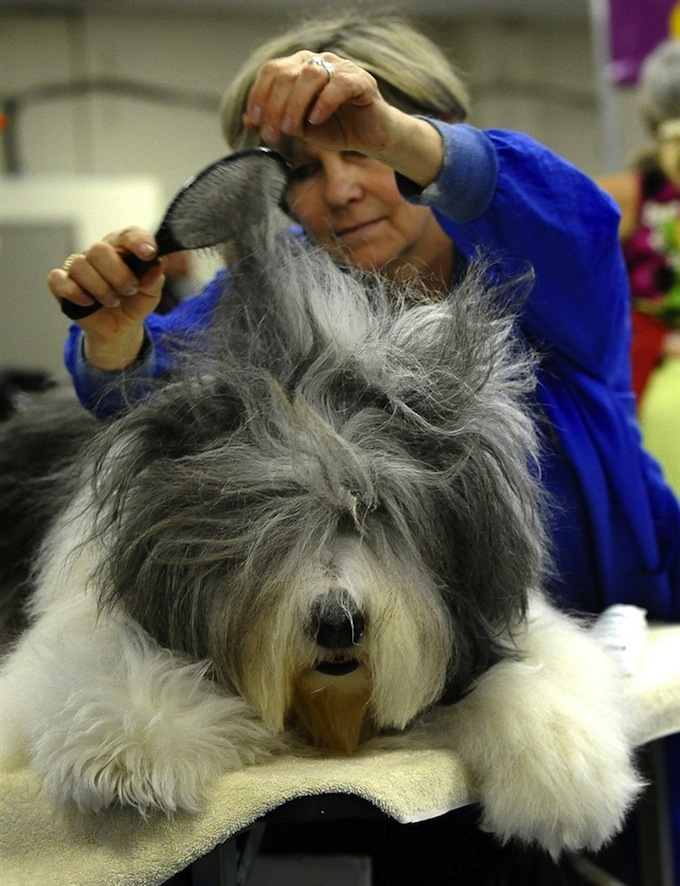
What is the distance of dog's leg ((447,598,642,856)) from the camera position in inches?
43.7

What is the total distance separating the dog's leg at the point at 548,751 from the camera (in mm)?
1109

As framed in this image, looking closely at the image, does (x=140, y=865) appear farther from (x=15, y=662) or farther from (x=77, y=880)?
(x=15, y=662)

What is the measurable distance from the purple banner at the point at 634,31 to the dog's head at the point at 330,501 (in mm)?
3072

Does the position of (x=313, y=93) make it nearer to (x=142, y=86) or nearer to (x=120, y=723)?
(x=120, y=723)

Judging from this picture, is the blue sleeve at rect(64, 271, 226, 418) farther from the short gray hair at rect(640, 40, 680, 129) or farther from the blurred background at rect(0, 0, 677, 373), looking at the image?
the blurred background at rect(0, 0, 677, 373)

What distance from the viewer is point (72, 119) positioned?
20.4 ft

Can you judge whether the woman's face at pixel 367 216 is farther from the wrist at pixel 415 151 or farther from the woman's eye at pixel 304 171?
the wrist at pixel 415 151

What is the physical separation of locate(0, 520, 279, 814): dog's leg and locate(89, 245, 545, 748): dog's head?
1.3 inches

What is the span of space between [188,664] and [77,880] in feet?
0.75

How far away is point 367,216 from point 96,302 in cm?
40

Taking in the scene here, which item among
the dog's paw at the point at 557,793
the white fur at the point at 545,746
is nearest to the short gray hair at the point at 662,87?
the white fur at the point at 545,746

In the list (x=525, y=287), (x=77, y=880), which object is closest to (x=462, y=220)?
(x=525, y=287)

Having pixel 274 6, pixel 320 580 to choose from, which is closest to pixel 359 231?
pixel 320 580

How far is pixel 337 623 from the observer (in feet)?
3.48
